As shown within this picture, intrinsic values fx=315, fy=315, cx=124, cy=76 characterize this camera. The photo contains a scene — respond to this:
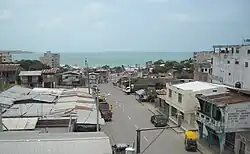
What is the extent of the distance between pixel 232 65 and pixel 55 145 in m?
25.8

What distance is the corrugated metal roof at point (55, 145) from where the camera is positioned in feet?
37.6

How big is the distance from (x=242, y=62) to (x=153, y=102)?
37.3 feet

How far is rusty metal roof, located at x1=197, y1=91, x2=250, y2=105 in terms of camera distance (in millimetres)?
17009

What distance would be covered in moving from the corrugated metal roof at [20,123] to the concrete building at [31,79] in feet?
89.3

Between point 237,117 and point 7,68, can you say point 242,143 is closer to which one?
point 237,117

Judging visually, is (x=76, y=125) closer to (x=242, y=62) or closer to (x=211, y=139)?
(x=211, y=139)

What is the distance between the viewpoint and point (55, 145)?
11.8 metres

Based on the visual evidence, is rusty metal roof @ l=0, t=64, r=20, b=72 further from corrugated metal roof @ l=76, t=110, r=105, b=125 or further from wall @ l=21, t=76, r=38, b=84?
corrugated metal roof @ l=76, t=110, r=105, b=125

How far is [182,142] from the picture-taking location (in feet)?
66.1

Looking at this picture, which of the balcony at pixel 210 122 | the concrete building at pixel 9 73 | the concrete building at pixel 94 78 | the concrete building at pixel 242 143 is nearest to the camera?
the concrete building at pixel 242 143

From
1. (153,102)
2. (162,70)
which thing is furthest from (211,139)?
(162,70)

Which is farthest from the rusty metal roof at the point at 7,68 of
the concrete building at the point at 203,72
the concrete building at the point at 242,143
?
the concrete building at the point at 242,143

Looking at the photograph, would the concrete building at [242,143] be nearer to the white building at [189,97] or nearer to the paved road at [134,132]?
the paved road at [134,132]

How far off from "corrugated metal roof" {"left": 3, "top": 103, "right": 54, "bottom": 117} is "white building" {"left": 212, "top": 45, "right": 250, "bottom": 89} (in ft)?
63.3
